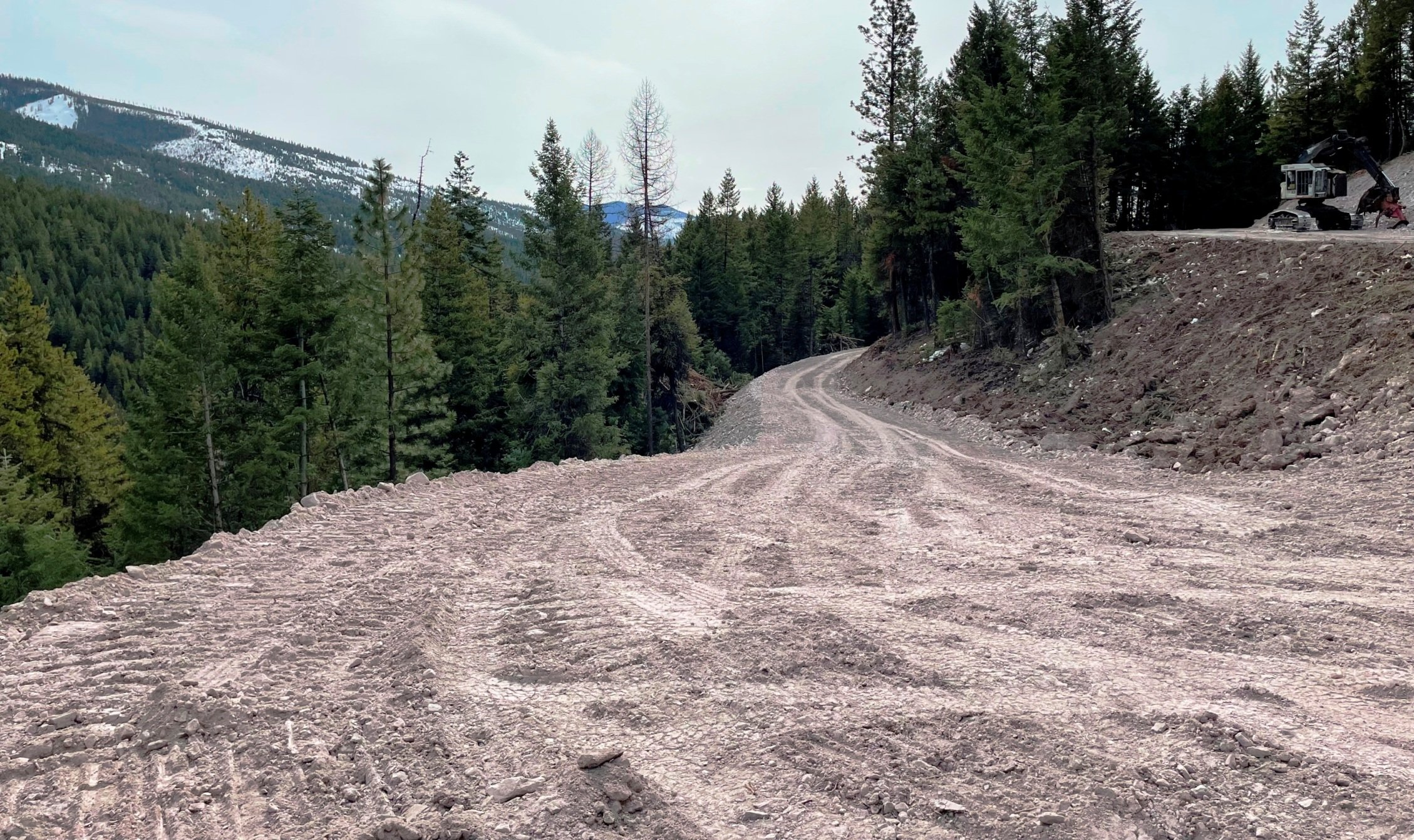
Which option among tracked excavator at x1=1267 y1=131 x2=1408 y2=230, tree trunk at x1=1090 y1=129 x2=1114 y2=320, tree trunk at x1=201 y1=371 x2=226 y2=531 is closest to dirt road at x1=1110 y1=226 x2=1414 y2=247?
tracked excavator at x1=1267 y1=131 x2=1408 y2=230

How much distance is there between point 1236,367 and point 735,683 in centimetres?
1583

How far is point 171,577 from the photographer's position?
6938mm

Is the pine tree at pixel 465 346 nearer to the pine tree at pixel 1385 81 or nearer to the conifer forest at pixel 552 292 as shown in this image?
the conifer forest at pixel 552 292

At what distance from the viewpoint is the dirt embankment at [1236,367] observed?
11.6m

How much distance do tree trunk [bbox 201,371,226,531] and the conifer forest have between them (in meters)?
0.09

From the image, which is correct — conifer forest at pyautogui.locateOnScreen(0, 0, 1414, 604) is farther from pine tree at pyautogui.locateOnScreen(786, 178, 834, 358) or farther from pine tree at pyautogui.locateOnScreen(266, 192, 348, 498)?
pine tree at pyautogui.locateOnScreen(786, 178, 834, 358)

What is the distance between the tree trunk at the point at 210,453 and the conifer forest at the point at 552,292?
9 centimetres

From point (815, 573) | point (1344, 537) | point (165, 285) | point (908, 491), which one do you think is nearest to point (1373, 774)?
point (815, 573)

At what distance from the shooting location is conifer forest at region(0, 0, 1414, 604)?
2041 cm

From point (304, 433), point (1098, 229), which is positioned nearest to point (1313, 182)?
point (1098, 229)

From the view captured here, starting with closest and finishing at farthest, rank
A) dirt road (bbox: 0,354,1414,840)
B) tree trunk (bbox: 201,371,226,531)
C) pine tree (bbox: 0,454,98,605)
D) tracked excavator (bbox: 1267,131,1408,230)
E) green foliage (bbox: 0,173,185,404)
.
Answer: dirt road (bbox: 0,354,1414,840) → pine tree (bbox: 0,454,98,605) → tree trunk (bbox: 201,371,226,531) → tracked excavator (bbox: 1267,131,1408,230) → green foliage (bbox: 0,173,185,404)

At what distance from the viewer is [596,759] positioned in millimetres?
3770

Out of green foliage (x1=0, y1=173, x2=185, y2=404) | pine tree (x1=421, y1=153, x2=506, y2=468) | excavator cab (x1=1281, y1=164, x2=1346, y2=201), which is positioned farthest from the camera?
green foliage (x1=0, y1=173, x2=185, y2=404)

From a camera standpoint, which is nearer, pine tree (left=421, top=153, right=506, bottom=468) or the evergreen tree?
the evergreen tree
